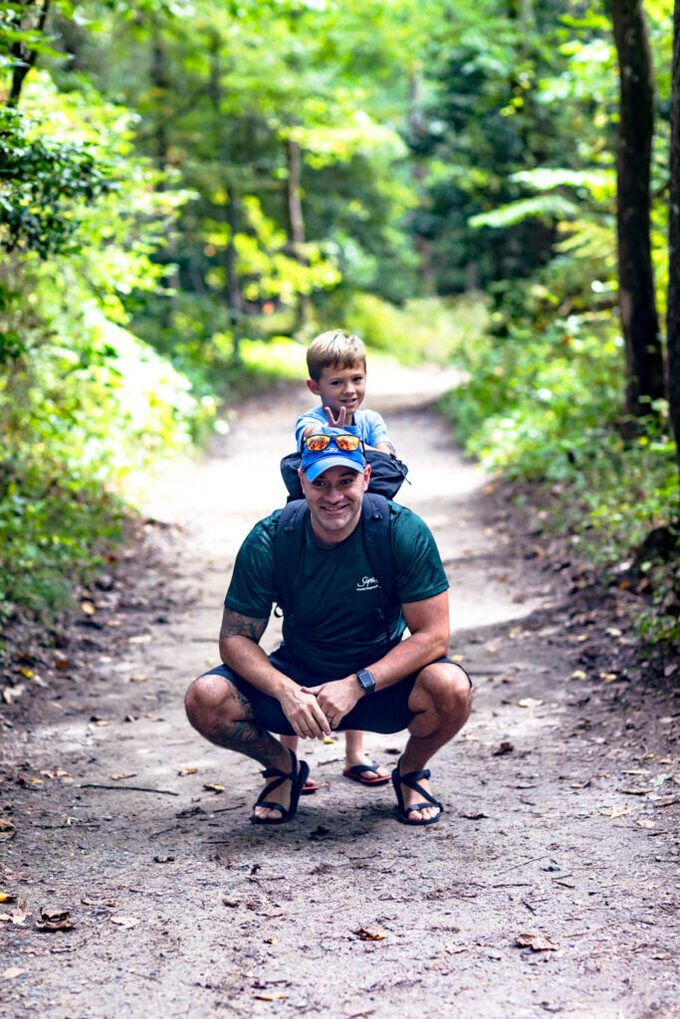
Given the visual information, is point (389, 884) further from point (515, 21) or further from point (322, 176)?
point (322, 176)

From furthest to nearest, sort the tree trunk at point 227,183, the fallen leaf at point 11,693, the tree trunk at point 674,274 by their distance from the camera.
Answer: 1. the tree trunk at point 227,183
2. the tree trunk at point 674,274
3. the fallen leaf at point 11,693

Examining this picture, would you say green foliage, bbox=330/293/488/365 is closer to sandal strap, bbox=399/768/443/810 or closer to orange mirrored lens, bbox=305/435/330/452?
sandal strap, bbox=399/768/443/810

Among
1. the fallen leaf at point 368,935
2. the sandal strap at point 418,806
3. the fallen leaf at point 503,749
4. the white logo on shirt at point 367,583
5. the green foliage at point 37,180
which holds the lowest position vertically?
the fallen leaf at point 503,749

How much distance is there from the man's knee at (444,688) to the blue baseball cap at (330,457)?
87 cm

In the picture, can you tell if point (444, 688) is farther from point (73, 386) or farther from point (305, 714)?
point (73, 386)

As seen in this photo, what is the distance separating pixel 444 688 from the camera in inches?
167

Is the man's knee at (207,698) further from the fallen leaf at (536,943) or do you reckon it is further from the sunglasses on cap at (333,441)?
the fallen leaf at (536,943)

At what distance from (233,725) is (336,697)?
0.55 m

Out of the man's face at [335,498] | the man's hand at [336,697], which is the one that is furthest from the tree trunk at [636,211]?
the man's hand at [336,697]

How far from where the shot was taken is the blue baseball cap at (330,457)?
13.5ft

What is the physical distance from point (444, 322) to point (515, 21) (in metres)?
15.7

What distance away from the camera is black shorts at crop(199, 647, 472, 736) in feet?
14.4

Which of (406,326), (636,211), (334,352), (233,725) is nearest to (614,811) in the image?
(233,725)

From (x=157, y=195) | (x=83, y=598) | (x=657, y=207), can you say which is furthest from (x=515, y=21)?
(x=83, y=598)
